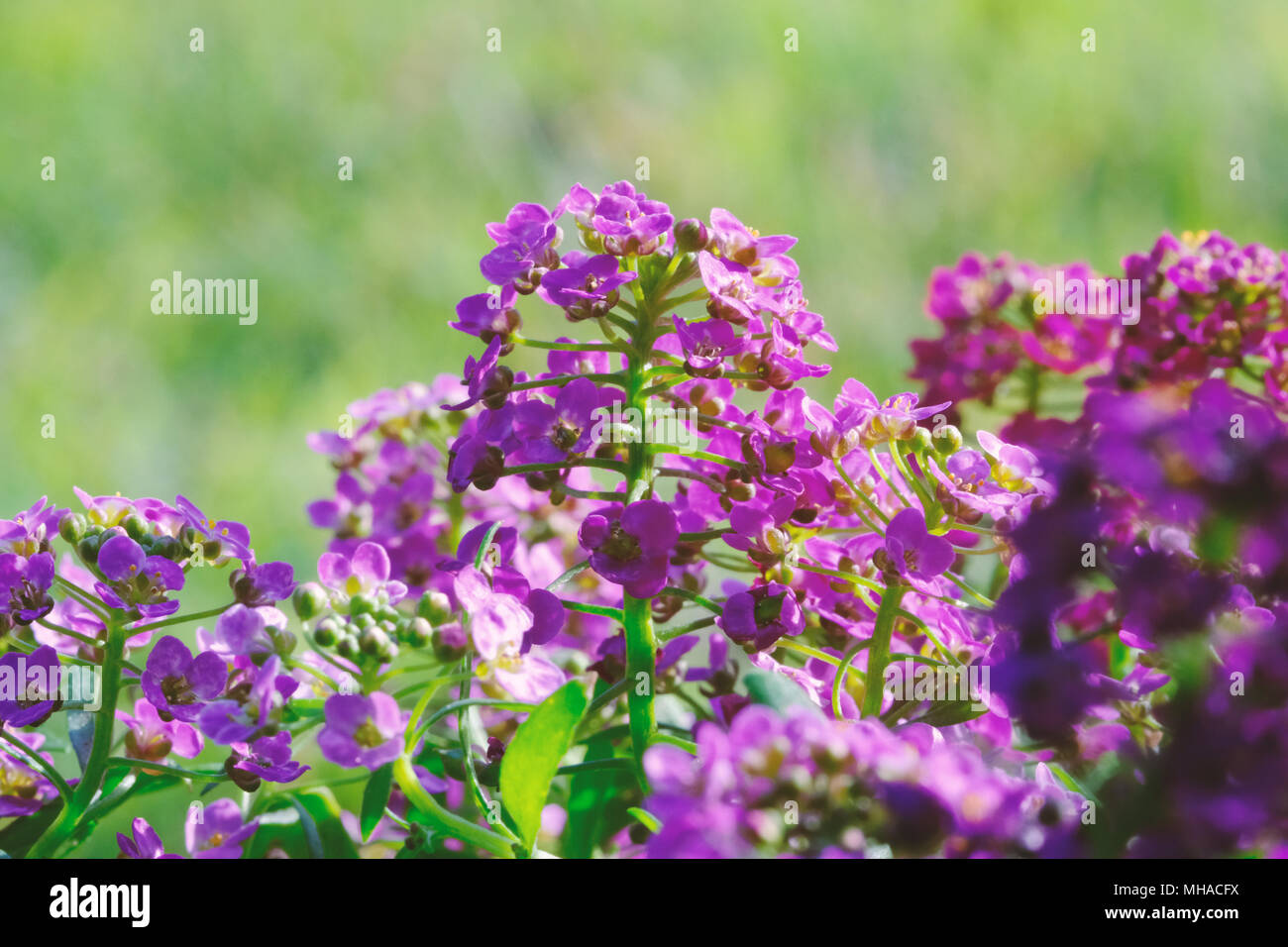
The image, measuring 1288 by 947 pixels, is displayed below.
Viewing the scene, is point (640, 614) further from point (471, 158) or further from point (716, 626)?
point (471, 158)

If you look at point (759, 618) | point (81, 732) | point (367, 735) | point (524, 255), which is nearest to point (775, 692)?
point (759, 618)

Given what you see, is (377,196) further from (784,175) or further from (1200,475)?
(1200,475)

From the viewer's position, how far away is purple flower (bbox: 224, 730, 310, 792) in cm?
66

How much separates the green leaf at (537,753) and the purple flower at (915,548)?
0.19 m

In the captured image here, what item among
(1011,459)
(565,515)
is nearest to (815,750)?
(1011,459)

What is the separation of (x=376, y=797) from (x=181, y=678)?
124mm

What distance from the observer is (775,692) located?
2.05ft

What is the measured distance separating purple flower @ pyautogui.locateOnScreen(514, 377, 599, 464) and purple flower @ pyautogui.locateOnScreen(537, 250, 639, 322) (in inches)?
1.6

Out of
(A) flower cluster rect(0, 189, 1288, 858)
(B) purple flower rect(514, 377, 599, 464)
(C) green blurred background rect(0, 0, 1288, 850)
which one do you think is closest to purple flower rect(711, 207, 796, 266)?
(A) flower cluster rect(0, 189, 1288, 858)

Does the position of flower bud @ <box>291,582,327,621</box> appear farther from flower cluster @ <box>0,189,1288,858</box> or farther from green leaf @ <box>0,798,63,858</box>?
green leaf @ <box>0,798,63,858</box>

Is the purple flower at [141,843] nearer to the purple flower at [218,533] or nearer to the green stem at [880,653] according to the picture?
the purple flower at [218,533]

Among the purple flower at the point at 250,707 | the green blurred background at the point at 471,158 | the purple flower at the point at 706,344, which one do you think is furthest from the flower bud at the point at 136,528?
the green blurred background at the point at 471,158

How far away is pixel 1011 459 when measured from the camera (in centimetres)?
74
